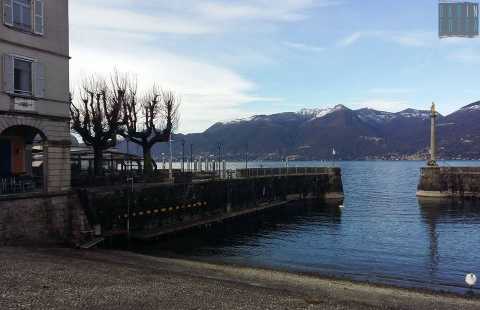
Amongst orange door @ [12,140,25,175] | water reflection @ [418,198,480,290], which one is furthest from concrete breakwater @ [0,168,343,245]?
water reflection @ [418,198,480,290]

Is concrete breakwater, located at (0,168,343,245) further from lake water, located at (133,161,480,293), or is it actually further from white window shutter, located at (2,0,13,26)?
white window shutter, located at (2,0,13,26)

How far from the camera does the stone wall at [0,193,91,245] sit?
24391 mm

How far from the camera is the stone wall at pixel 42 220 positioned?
24391 millimetres

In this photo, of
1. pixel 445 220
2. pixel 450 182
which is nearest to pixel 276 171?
pixel 445 220

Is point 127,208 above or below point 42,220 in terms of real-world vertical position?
below

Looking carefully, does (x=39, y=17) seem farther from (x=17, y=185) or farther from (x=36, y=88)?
(x=17, y=185)

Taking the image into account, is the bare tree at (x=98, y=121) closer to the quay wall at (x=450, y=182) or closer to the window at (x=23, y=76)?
the window at (x=23, y=76)

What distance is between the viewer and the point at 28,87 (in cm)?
2705

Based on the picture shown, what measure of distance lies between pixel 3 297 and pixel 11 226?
39.2 ft

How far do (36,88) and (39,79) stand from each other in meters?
0.58

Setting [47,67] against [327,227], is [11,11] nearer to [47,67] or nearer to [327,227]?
[47,67]

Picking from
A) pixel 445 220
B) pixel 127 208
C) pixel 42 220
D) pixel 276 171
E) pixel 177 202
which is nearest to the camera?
pixel 42 220

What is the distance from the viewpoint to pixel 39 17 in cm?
2728

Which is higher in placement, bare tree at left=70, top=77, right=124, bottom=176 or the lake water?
bare tree at left=70, top=77, right=124, bottom=176
